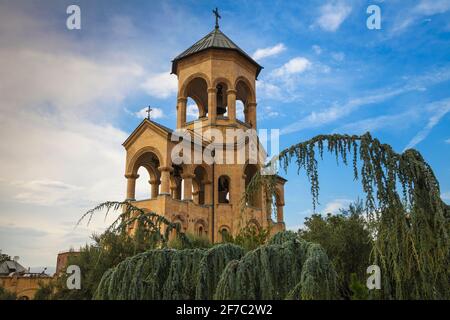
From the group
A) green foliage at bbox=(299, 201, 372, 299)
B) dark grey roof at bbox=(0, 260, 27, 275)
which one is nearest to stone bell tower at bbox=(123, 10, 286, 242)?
green foliage at bbox=(299, 201, 372, 299)

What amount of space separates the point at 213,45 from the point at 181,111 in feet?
13.1

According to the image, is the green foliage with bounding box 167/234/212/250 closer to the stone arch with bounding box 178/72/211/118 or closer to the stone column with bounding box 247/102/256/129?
the stone arch with bounding box 178/72/211/118

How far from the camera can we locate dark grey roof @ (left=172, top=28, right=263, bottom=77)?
75.7ft

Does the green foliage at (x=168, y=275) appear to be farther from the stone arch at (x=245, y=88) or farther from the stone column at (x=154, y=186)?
the stone arch at (x=245, y=88)

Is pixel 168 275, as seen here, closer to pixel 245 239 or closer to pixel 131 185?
pixel 245 239

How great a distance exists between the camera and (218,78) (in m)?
22.6

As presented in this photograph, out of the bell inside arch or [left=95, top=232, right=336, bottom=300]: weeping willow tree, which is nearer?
[left=95, top=232, right=336, bottom=300]: weeping willow tree

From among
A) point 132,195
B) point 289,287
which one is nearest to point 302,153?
point 289,287

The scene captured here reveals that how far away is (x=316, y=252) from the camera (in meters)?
4.85

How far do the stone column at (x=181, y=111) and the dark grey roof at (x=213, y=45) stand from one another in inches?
92.0

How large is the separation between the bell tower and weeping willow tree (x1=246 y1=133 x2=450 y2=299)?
56.5ft

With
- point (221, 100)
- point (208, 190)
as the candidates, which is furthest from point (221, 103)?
point (208, 190)

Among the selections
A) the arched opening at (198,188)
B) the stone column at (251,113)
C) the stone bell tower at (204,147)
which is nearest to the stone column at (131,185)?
the stone bell tower at (204,147)
